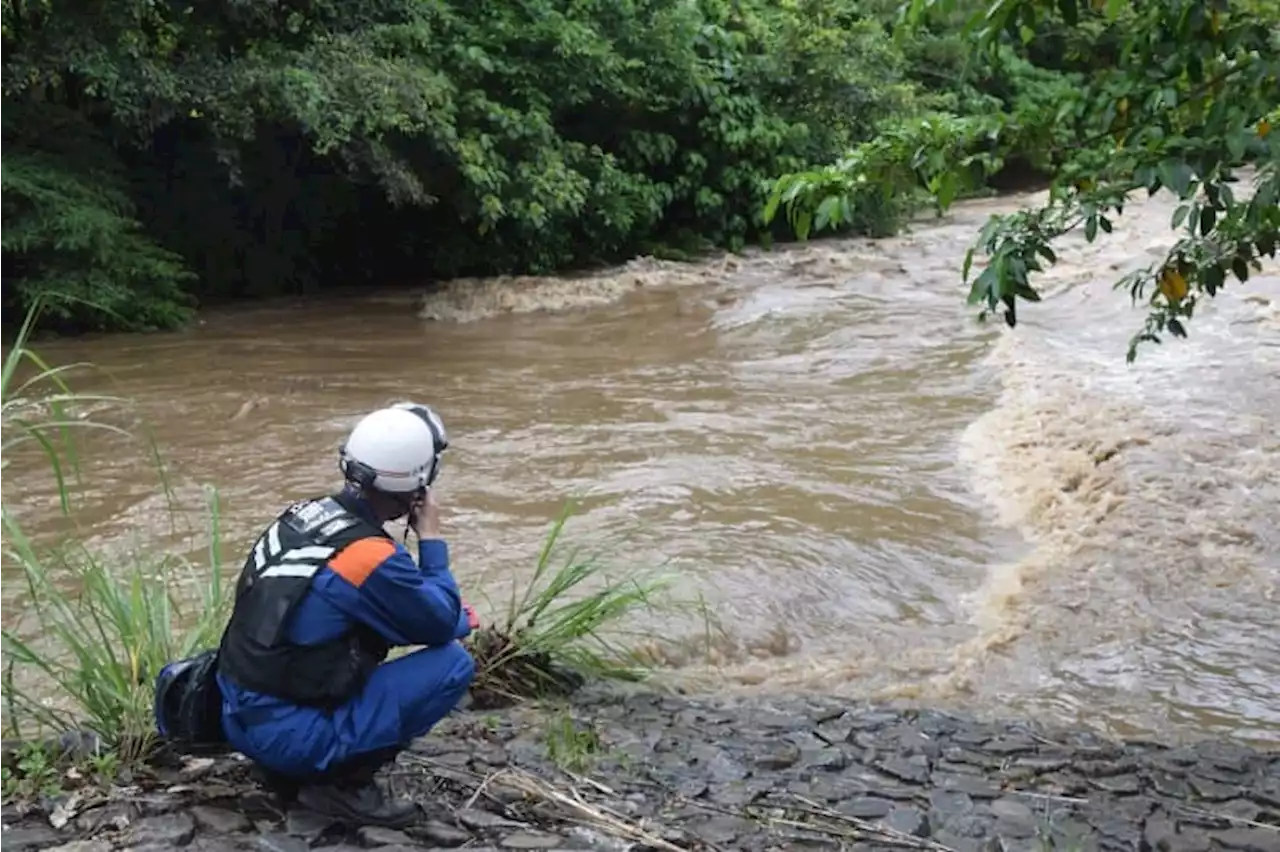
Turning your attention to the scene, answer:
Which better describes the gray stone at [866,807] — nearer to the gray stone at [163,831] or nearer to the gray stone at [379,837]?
the gray stone at [379,837]

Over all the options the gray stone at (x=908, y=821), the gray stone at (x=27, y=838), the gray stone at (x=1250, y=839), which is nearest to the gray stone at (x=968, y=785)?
the gray stone at (x=908, y=821)

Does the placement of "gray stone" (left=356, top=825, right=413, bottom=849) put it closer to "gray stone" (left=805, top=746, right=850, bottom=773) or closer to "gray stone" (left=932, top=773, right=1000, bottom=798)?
"gray stone" (left=805, top=746, right=850, bottom=773)

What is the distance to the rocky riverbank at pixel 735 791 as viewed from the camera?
3.48 m

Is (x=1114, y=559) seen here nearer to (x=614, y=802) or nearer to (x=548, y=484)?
(x=548, y=484)

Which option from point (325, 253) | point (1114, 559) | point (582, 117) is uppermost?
point (582, 117)

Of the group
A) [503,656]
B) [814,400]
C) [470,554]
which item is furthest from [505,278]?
[503,656]

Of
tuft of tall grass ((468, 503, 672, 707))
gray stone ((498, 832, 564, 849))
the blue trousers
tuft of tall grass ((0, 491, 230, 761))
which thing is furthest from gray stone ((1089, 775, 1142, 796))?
tuft of tall grass ((0, 491, 230, 761))

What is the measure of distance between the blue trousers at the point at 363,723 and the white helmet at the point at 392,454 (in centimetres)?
49

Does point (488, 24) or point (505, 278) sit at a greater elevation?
point (488, 24)

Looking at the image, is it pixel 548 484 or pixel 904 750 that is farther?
pixel 548 484

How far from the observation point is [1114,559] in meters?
7.57

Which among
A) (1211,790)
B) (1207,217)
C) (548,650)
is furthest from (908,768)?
(1207,217)

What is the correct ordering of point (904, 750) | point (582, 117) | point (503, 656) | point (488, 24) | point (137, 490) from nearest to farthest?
point (904, 750)
point (503, 656)
point (137, 490)
point (488, 24)
point (582, 117)

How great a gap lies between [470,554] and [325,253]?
33.8ft
